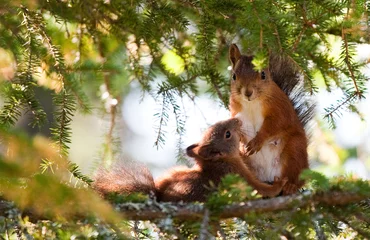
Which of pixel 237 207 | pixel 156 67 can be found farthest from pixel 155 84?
pixel 237 207

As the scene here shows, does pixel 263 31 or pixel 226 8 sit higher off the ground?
pixel 226 8

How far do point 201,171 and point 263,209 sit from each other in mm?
762

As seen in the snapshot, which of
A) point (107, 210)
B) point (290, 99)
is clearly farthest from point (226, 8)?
point (107, 210)

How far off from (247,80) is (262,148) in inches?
12.3

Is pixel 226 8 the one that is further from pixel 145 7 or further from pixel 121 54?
pixel 121 54

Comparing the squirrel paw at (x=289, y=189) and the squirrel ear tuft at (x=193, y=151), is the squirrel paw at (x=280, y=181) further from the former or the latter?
the squirrel ear tuft at (x=193, y=151)

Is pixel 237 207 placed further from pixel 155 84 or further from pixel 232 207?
pixel 155 84

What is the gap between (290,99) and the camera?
3.08 meters

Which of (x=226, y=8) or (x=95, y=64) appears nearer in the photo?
(x=226, y=8)

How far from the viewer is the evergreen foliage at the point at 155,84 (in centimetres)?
177

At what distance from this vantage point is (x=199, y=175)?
105 inches

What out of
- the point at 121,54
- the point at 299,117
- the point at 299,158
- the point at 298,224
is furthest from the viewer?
the point at 121,54

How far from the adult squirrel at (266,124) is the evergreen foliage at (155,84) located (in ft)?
0.46

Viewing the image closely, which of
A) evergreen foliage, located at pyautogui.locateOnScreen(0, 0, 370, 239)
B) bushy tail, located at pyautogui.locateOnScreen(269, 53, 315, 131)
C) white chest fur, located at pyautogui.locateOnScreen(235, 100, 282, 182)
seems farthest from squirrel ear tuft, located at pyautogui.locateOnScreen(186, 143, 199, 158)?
bushy tail, located at pyautogui.locateOnScreen(269, 53, 315, 131)
